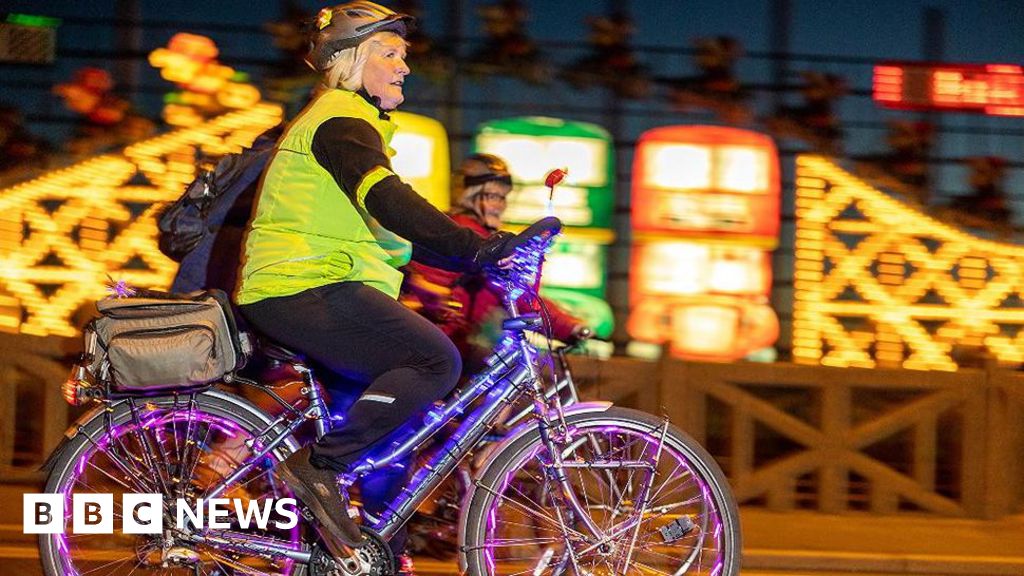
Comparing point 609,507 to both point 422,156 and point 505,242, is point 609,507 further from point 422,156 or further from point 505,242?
point 422,156

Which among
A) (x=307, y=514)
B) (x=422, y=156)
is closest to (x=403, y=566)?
(x=307, y=514)

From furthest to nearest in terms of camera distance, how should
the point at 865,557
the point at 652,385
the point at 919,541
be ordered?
1. the point at 652,385
2. the point at 919,541
3. the point at 865,557

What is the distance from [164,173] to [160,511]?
10.9 metres

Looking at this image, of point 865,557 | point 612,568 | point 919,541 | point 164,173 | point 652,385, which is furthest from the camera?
point 164,173

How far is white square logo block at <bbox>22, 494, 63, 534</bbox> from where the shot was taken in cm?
387

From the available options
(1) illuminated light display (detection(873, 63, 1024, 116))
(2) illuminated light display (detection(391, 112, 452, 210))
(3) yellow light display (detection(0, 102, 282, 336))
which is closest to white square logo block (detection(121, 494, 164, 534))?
(2) illuminated light display (detection(391, 112, 452, 210))

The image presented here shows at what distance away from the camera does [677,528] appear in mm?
3857

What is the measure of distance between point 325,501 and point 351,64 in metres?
1.27

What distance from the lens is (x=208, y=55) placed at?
14.3 meters

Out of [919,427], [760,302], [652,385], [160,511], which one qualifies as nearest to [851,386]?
[919,427]

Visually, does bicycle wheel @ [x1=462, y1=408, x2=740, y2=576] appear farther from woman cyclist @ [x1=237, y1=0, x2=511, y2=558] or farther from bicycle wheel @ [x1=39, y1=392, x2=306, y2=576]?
bicycle wheel @ [x1=39, y1=392, x2=306, y2=576]

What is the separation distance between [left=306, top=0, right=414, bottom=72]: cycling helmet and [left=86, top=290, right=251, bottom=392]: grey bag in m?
0.81

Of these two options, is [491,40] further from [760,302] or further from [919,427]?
[919,427]

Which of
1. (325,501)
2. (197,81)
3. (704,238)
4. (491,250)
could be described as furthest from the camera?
(704,238)
